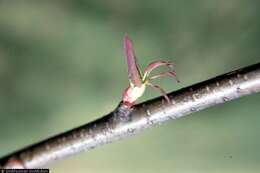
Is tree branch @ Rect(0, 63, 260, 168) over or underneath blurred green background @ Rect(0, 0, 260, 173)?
underneath

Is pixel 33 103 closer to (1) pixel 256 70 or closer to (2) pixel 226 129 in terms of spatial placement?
(2) pixel 226 129

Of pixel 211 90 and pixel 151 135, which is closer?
pixel 211 90

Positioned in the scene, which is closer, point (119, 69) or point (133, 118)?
point (133, 118)

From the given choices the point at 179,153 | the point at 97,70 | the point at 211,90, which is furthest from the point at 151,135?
the point at 211,90

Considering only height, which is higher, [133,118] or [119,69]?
[119,69]
